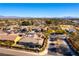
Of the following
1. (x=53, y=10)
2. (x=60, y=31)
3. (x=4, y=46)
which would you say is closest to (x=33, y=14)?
(x=53, y=10)

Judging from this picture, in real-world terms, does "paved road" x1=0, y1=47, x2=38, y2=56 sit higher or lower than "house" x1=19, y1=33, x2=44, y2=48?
lower

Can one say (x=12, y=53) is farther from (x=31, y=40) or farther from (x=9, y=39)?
(x=31, y=40)

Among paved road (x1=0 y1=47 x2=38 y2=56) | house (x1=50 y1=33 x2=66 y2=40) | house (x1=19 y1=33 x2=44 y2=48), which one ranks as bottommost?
paved road (x1=0 y1=47 x2=38 y2=56)

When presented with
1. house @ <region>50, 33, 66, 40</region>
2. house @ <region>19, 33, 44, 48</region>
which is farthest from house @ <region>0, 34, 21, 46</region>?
house @ <region>50, 33, 66, 40</region>

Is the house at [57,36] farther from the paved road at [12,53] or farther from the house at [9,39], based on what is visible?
the house at [9,39]

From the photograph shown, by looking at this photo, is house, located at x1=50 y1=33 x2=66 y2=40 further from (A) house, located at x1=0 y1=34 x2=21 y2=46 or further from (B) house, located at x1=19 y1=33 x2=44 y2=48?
(A) house, located at x1=0 y1=34 x2=21 y2=46

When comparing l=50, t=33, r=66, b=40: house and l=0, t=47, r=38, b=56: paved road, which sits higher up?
l=50, t=33, r=66, b=40: house

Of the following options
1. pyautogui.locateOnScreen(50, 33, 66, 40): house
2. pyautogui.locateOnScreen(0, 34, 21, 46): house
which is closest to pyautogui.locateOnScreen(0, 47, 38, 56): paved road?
pyautogui.locateOnScreen(0, 34, 21, 46): house

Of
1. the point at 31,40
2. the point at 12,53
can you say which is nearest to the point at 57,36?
the point at 31,40

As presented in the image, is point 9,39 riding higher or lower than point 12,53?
higher

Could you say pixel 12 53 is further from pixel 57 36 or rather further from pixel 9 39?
pixel 57 36

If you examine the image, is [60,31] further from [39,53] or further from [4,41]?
[4,41]

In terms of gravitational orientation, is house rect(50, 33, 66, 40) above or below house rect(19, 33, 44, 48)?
above
